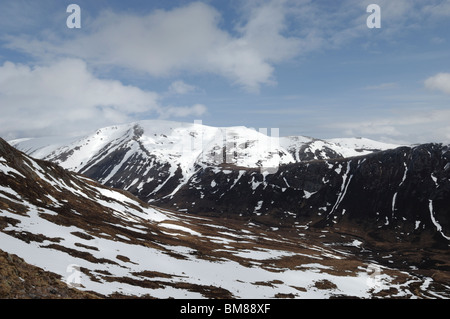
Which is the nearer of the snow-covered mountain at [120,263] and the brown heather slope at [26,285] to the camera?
the brown heather slope at [26,285]

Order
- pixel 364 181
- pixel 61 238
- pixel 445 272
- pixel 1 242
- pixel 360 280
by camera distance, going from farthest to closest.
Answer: pixel 364 181 → pixel 445 272 → pixel 360 280 → pixel 61 238 → pixel 1 242

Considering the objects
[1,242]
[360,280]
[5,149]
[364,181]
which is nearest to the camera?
[1,242]

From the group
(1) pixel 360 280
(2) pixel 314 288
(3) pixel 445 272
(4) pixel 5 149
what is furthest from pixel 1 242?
(3) pixel 445 272

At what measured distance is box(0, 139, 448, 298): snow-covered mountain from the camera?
32.6 m

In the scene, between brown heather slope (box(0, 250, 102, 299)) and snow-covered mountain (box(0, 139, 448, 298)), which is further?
snow-covered mountain (box(0, 139, 448, 298))

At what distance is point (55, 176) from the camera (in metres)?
99.8

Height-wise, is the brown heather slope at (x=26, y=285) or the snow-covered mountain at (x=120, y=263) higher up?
the brown heather slope at (x=26, y=285)

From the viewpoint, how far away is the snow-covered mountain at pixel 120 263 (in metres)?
32.6

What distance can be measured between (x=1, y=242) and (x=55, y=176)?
7192cm

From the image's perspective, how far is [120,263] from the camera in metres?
46.5

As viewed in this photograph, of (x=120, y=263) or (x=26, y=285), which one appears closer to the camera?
(x=26, y=285)

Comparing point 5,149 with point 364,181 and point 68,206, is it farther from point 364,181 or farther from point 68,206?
point 364,181

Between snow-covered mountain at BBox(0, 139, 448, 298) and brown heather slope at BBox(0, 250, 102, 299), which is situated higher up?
brown heather slope at BBox(0, 250, 102, 299)

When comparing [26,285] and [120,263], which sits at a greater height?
[26,285]
